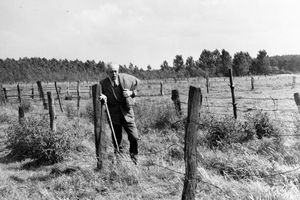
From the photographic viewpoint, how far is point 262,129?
7.41 meters

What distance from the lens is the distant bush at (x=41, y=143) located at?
224 inches

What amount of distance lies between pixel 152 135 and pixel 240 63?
290 feet

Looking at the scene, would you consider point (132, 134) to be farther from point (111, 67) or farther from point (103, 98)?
point (111, 67)

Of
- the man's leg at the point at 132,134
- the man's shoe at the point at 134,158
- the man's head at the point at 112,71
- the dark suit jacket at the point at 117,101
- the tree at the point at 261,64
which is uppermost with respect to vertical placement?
the tree at the point at 261,64

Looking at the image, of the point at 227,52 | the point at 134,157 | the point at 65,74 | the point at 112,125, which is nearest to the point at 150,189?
the point at 134,157

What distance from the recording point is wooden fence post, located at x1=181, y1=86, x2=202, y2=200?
296 centimetres

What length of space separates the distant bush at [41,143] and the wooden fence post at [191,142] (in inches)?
138

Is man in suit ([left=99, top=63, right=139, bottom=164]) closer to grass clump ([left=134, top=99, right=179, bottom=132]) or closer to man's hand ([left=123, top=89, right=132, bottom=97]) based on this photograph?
man's hand ([left=123, top=89, right=132, bottom=97])

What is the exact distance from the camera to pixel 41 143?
5.71 m

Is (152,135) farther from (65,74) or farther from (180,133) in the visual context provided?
(65,74)

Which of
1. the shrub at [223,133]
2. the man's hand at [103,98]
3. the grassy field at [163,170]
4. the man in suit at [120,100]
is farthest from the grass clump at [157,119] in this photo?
the man's hand at [103,98]

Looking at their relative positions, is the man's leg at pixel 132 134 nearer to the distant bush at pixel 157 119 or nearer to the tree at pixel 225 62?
the distant bush at pixel 157 119

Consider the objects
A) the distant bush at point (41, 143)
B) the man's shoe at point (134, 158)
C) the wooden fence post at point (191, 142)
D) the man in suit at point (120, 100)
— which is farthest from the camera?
the distant bush at point (41, 143)

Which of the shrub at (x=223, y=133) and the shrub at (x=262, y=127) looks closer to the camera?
the shrub at (x=223, y=133)
